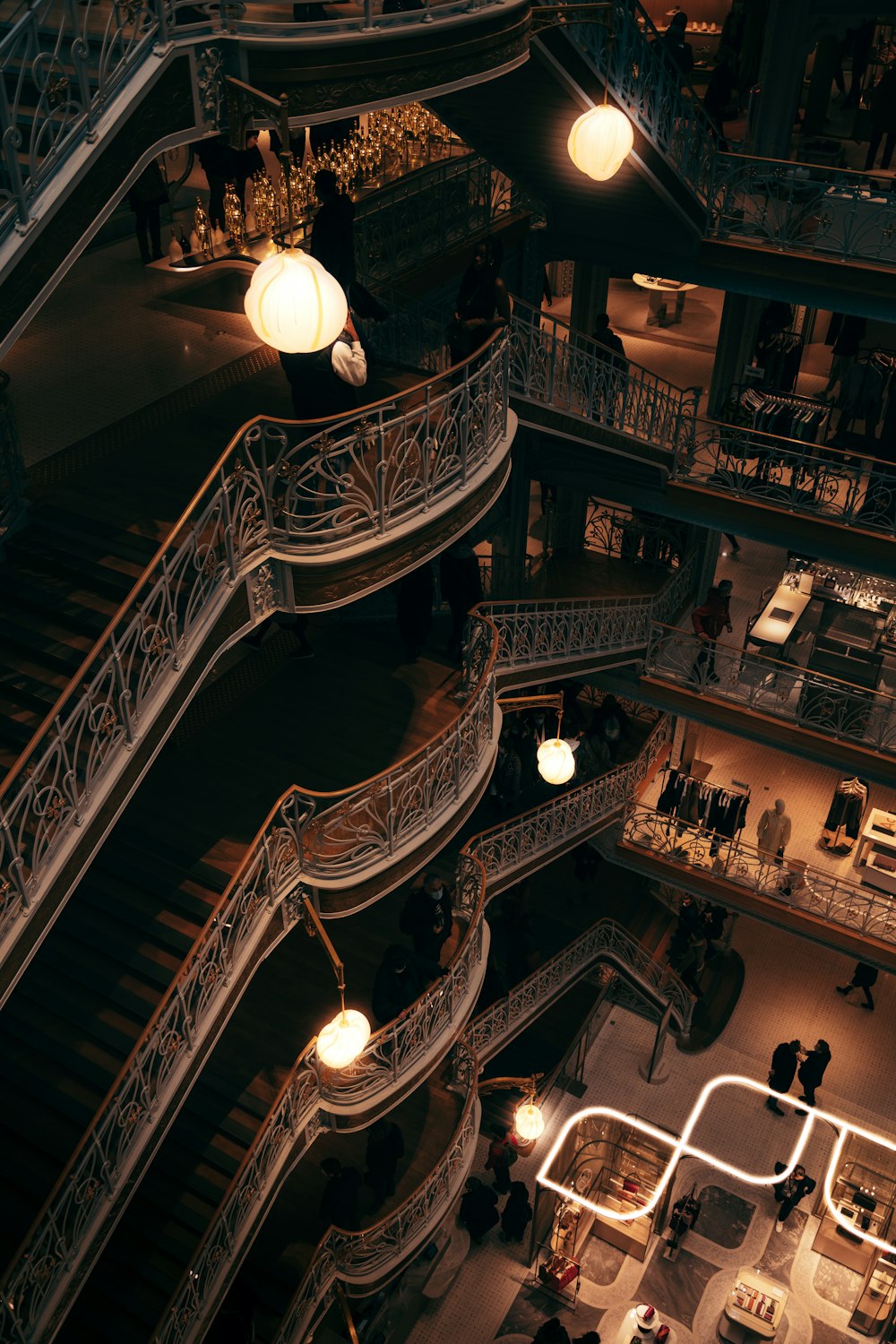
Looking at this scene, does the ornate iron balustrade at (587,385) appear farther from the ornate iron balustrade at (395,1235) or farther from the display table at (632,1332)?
the display table at (632,1332)

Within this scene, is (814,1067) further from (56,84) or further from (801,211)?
(56,84)

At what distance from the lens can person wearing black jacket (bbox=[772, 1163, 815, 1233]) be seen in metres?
14.7

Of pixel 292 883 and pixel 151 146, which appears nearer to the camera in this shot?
pixel 151 146

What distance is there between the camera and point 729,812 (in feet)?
53.1

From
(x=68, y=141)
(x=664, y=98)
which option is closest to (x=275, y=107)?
(x=68, y=141)

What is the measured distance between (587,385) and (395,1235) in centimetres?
931

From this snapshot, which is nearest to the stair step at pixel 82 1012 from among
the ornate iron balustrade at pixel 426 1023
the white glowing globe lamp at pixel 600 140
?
the ornate iron balustrade at pixel 426 1023

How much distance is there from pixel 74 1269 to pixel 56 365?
7.99 meters

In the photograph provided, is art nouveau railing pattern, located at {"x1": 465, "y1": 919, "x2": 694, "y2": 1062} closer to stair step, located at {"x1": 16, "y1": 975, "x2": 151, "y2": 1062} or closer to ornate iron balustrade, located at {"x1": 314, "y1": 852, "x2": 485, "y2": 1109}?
ornate iron balustrade, located at {"x1": 314, "y1": 852, "x2": 485, "y2": 1109}

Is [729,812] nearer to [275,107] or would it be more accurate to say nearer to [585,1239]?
[585,1239]

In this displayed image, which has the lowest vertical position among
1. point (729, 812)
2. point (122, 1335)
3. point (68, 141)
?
point (122, 1335)

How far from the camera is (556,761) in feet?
43.4

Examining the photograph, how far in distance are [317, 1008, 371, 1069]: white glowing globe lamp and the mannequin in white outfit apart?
8.35m

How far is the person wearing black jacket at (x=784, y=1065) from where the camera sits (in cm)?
1527
